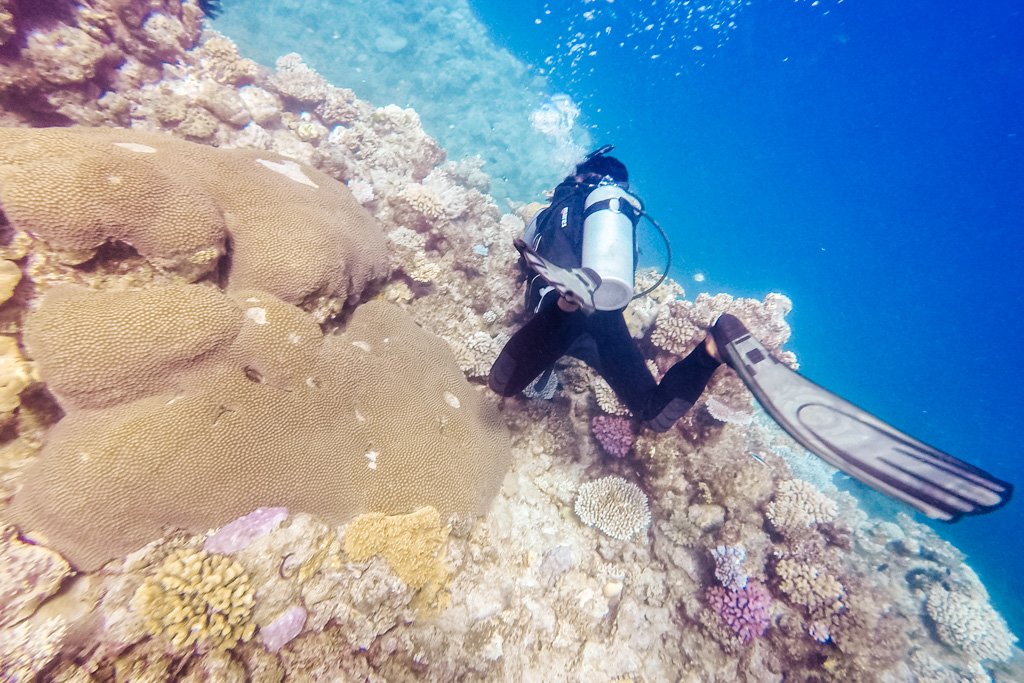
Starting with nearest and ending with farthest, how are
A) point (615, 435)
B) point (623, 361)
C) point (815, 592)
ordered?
point (623, 361), point (815, 592), point (615, 435)

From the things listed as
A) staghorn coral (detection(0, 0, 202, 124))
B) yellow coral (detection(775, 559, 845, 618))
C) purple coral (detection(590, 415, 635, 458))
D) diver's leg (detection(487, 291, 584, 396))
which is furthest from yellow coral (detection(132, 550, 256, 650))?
staghorn coral (detection(0, 0, 202, 124))

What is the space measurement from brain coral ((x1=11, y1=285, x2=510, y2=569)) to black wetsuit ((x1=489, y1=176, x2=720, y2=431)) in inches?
48.8

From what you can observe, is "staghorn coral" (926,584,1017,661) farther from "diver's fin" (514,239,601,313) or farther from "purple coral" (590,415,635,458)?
"diver's fin" (514,239,601,313)

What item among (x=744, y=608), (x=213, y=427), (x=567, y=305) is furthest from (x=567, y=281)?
(x=744, y=608)

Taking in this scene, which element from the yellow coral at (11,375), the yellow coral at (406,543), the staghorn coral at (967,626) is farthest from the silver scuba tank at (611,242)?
the staghorn coral at (967,626)

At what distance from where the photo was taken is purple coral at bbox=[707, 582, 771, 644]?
4.42 meters

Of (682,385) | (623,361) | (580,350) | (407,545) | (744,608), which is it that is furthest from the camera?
(580,350)

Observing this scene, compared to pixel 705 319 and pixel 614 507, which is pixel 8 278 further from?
pixel 705 319

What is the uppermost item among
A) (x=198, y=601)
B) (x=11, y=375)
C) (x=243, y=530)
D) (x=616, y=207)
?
(x=616, y=207)

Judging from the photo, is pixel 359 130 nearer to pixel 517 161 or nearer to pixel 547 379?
pixel 547 379

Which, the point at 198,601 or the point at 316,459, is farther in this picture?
the point at 316,459

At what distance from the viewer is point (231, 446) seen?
3.20m

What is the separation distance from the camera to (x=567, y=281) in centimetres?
327

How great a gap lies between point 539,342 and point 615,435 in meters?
2.08
